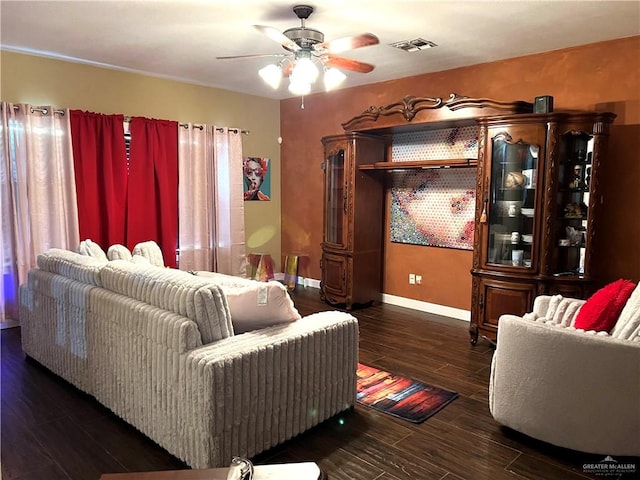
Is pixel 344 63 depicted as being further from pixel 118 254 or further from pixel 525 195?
pixel 118 254

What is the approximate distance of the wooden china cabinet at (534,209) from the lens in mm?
3729

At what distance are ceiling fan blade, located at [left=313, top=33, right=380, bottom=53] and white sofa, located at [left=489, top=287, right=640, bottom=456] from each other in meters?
1.87

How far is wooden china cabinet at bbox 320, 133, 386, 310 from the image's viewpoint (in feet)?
17.2

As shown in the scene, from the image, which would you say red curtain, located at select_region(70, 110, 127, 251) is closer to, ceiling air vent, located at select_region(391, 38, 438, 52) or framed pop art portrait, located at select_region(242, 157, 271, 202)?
framed pop art portrait, located at select_region(242, 157, 271, 202)

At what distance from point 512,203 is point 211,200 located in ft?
11.5

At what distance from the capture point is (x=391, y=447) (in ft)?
8.55

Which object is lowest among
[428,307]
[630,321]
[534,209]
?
[428,307]

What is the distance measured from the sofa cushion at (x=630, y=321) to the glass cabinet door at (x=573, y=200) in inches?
53.0

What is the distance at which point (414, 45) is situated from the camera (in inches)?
161

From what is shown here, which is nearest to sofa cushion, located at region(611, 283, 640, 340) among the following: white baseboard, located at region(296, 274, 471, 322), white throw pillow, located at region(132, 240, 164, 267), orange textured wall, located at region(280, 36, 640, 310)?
orange textured wall, located at region(280, 36, 640, 310)

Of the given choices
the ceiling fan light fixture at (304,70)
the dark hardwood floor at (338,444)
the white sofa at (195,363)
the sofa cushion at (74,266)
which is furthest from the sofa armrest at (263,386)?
the ceiling fan light fixture at (304,70)

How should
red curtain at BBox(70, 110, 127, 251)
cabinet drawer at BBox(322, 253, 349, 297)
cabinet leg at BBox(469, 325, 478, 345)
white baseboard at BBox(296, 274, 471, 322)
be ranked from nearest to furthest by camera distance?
cabinet leg at BBox(469, 325, 478, 345) → red curtain at BBox(70, 110, 127, 251) → white baseboard at BBox(296, 274, 471, 322) → cabinet drawer at BBox(322, 253, 349, 297)

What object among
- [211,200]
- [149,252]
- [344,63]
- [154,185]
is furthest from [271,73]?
[211,200]

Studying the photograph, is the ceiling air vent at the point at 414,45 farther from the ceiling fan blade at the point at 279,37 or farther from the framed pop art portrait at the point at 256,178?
the framed pop art portrait at the point at 256,178
